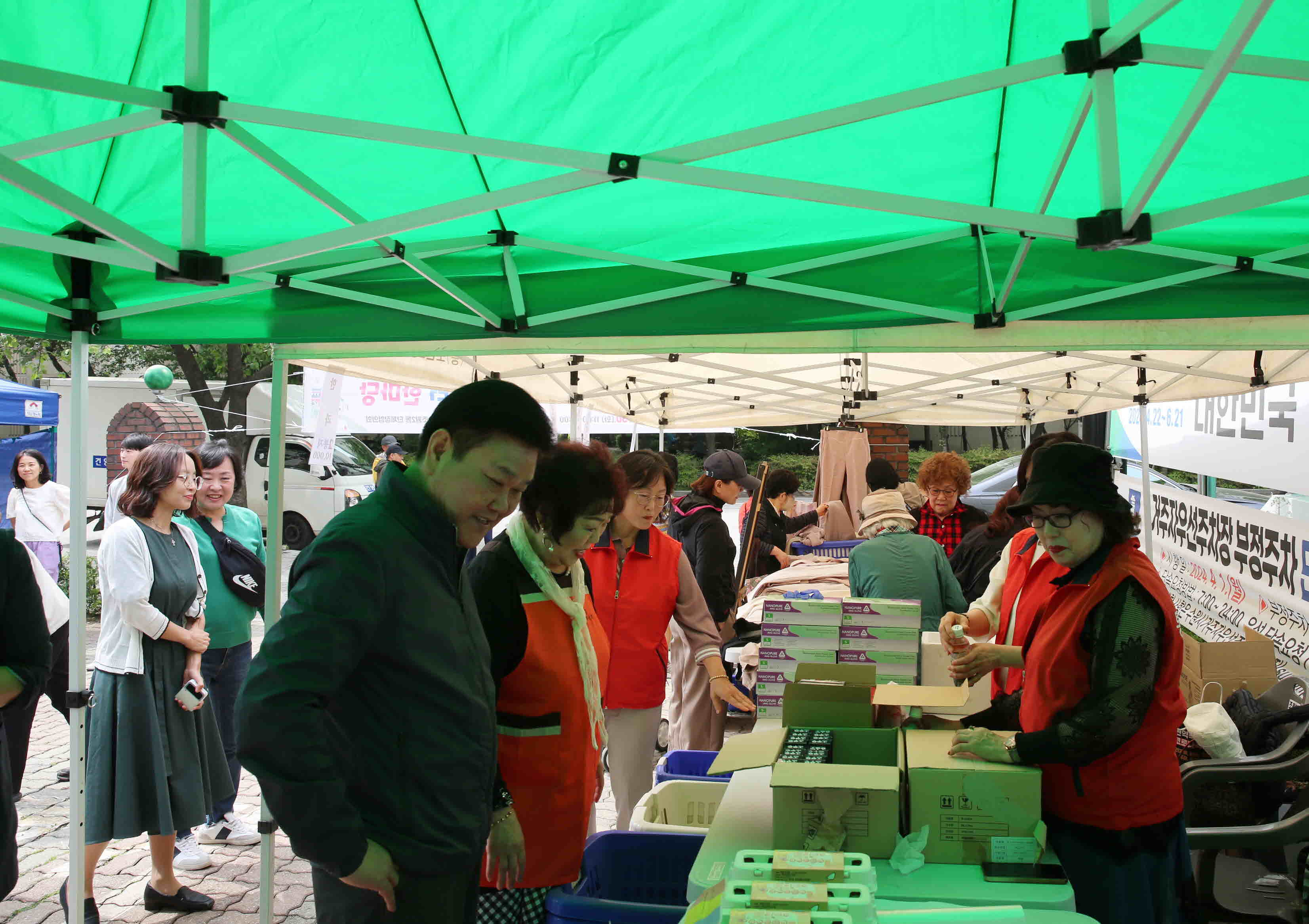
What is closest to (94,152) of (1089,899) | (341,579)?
(341,579)

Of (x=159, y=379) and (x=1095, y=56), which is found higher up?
(x=159, y=379)

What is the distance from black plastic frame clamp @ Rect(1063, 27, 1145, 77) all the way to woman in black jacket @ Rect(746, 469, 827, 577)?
460cm

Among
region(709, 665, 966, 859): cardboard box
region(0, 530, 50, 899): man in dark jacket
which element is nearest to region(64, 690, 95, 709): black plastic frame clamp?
region(0, 530, 50, 899): man in dark jacket

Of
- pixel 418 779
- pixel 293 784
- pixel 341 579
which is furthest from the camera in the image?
pixel 418 779

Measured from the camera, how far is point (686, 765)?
3301mm

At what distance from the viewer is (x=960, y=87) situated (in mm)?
1971

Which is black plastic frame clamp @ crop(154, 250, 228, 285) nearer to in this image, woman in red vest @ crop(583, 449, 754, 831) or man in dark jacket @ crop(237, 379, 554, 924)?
man in dark jacket @ crop(237, 379, 554, 924)

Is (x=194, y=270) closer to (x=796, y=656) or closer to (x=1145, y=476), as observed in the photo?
(x=796, y=656)

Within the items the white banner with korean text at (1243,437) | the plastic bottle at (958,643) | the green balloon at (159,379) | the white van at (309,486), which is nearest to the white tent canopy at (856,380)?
the white banner with korean text at (1243,437)

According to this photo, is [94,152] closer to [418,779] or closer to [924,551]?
[418,779]

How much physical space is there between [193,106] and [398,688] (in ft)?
4.32

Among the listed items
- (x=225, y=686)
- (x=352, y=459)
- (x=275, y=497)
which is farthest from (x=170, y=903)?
(x=352, y=459)

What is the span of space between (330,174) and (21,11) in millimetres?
791

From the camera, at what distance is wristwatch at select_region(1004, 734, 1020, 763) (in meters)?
2.13
